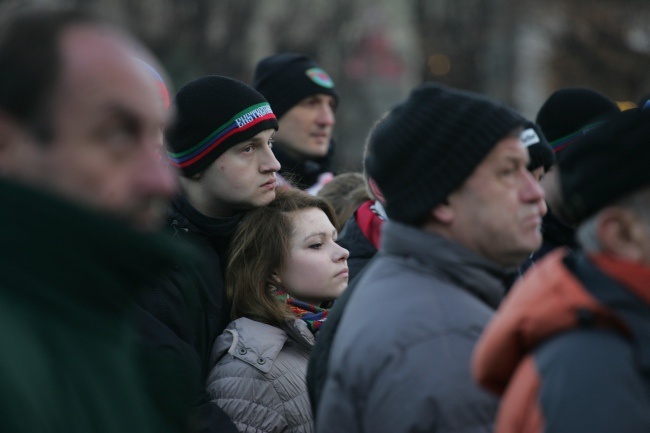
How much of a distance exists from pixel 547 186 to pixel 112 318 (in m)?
3.03

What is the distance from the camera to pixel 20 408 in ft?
5.66

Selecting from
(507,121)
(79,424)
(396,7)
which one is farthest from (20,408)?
(396,7)

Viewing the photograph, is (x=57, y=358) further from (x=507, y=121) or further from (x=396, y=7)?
(x=396, y=7)

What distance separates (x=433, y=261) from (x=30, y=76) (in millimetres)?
1243

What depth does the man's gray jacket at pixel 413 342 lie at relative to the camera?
2430mm

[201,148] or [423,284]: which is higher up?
[423,284]

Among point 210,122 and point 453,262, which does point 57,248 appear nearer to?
point 453,262

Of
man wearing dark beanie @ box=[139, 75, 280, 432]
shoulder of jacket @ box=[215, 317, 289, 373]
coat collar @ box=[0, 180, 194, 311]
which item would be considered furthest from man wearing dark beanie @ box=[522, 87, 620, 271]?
coat collar @ box=[0, 180, 194, 311]

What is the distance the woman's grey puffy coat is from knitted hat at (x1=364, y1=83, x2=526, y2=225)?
1115 millimetres

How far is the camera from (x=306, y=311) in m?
4.12

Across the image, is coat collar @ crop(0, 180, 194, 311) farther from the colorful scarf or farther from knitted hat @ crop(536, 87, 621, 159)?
knitted hat @ crop(536, 87, 621, 159)

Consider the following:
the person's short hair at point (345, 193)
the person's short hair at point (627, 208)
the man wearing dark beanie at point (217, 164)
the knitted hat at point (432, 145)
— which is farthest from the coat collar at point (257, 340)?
the person's short hair at point (627, 208)

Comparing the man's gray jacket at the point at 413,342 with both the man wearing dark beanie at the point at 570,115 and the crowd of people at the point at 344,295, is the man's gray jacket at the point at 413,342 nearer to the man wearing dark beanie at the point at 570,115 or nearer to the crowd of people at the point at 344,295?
the crowd of people at the point at 344,295

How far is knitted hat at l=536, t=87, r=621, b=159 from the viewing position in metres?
5.15
